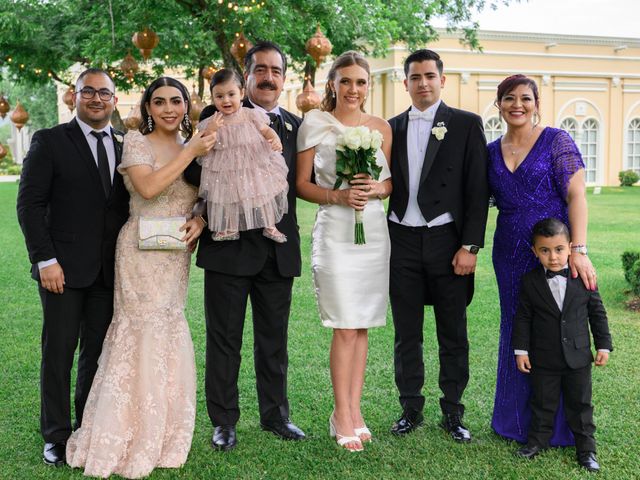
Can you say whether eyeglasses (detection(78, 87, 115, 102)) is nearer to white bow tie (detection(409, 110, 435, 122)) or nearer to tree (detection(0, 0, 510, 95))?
white bow tie (detection(409, 110, 435, 122))

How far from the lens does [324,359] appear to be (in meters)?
6.87

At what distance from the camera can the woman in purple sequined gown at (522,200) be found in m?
4.35

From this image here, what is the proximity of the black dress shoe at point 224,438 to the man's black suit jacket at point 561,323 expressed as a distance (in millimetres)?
1909

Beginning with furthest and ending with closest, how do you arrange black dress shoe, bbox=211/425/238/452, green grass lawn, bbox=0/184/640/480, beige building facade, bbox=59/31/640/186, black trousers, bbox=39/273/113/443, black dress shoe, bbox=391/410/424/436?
beige building facade, bbox=59/31/640/186 < black dress shoe, bbox=391/410/424/436 < black dress shoe, bbox=211/425/238/452 < black trousers, bbox=39/273/113/443 < green grass lawn, bbox=0/184/640/480

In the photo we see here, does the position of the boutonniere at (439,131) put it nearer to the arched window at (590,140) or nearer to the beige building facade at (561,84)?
the beige building facade at (561,84)

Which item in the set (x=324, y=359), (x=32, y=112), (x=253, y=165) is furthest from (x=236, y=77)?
(x=32, y=112)

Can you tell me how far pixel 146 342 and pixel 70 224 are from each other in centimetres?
83

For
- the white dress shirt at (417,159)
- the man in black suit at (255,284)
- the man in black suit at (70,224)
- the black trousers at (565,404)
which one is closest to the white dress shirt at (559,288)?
the black trousers at (565,404)

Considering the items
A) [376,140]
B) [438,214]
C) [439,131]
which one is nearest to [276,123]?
[376,140]

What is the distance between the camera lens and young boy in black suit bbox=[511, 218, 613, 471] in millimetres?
4316

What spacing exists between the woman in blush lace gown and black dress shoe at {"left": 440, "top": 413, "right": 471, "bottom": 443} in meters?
1.70

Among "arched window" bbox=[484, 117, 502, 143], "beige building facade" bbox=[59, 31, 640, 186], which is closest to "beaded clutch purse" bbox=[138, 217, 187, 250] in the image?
Result: "beige building facade" bbox=[59, 31, 640, 186]

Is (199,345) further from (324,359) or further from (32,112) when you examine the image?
(32,112)

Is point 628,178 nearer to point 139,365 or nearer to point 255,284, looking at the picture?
point 255,284
